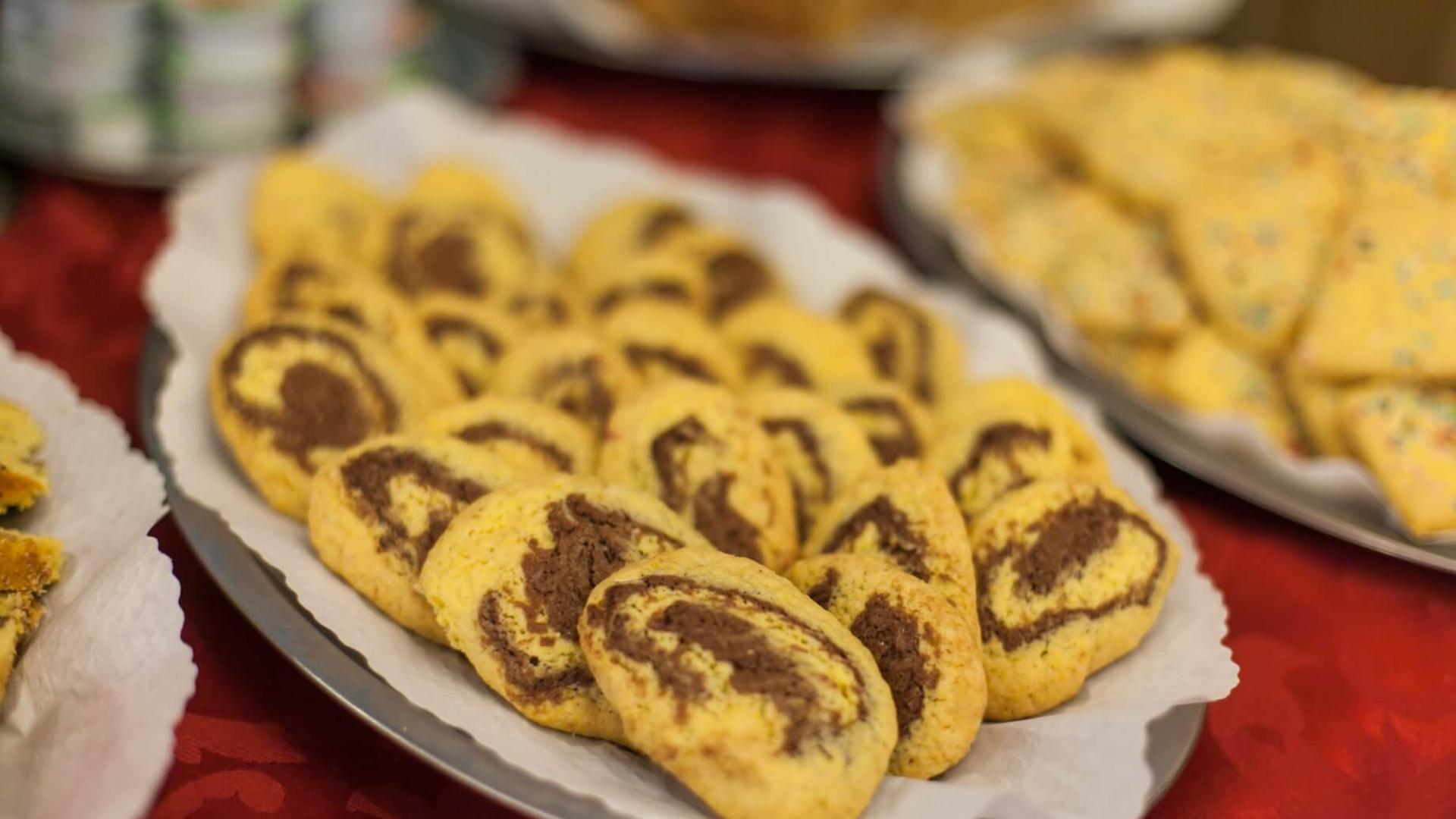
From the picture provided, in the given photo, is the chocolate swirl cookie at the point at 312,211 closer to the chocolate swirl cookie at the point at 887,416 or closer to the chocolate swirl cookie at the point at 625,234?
the chocolate swirl cookie at the point at 625,234

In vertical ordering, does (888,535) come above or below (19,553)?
above

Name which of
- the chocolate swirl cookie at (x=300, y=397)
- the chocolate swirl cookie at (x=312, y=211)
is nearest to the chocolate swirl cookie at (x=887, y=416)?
the chocolate swirl cookie at (x=300, y=397)

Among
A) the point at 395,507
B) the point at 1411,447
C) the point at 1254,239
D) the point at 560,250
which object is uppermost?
the point at 1254,239

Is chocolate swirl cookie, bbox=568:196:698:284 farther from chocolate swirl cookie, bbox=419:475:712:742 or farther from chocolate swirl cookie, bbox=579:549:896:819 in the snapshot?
chocolate swirl cookie, bbox=579:549:896:819

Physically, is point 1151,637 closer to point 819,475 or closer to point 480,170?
point 819,475

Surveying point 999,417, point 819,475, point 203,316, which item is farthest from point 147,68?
point 999,417

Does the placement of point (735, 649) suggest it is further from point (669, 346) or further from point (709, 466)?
point (669, 346)

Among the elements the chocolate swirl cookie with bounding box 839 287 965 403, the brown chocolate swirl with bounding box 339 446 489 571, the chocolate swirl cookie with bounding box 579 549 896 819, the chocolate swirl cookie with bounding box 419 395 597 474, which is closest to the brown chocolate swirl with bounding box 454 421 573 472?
the chocolate swirl cookie with bounding box 419 395 597 474

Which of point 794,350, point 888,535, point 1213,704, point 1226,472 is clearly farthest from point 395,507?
point 1226,472
